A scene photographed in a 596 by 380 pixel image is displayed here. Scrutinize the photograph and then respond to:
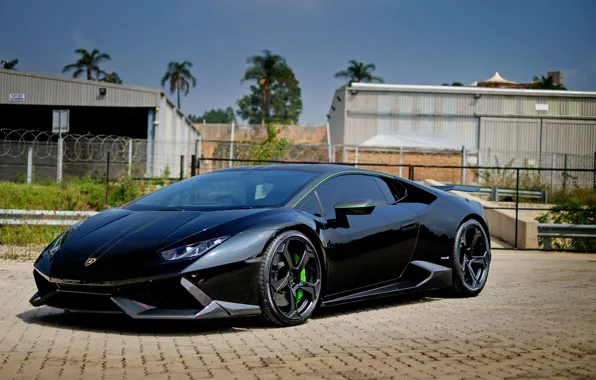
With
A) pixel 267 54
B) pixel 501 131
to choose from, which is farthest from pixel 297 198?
pixel 267 54

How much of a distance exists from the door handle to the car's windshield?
0.96 metres

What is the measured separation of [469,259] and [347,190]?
188cm

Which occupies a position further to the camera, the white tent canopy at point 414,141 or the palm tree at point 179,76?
the palm tree at point 179,76

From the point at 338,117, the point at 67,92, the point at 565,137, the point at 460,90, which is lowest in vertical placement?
the point at 565,137

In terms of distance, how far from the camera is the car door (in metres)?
7.41

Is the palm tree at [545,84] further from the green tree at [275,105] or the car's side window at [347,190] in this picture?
the car's side window at [347,190]

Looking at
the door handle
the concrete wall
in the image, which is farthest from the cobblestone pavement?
the concrete wall

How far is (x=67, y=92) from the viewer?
38.8 m

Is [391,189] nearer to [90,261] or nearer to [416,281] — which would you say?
[416,281]

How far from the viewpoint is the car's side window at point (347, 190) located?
303 inches

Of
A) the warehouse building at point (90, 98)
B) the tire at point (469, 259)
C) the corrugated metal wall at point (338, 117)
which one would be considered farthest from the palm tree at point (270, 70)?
the tire at point (469, 259)

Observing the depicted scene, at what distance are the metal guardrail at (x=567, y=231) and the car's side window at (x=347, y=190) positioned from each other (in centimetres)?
946

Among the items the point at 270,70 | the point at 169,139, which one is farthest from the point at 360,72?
the point at 169,139

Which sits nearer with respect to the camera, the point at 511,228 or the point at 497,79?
the point at 511,228
